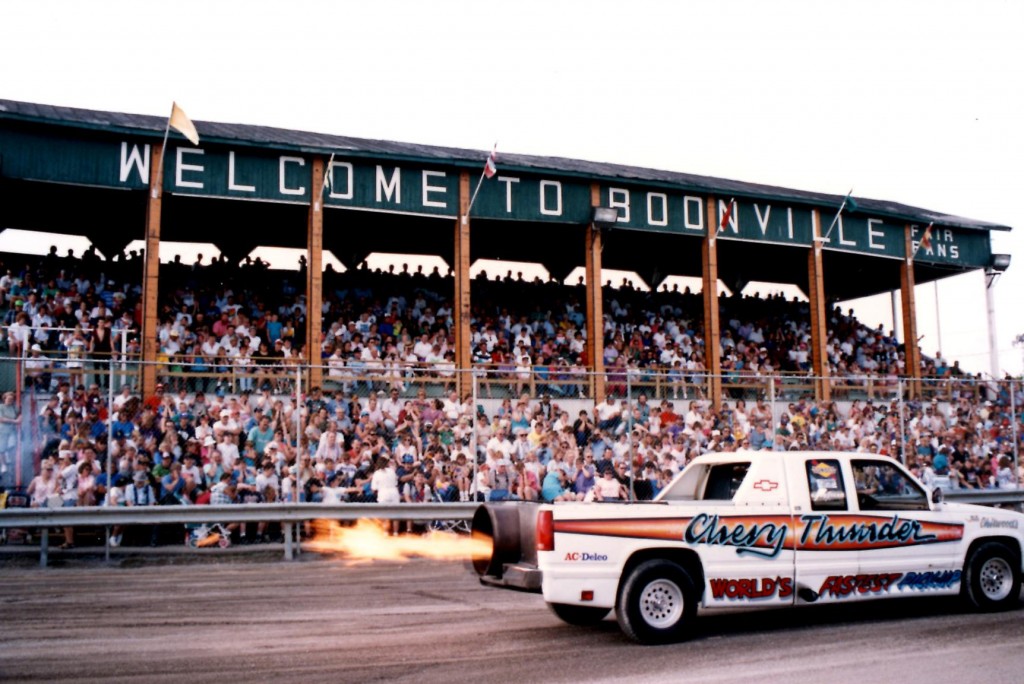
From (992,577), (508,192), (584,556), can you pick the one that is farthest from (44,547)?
(508,192)

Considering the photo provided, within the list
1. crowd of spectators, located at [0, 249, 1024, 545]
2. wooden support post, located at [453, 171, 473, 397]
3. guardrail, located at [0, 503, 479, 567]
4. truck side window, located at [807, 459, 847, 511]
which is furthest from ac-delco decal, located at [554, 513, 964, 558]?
wooden support post, located at [453, 171, 473, 397]

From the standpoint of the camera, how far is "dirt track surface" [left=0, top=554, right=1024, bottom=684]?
7.19 meters

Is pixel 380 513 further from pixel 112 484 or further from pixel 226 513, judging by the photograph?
pixel 112 484

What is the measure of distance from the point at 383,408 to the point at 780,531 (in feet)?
29.8

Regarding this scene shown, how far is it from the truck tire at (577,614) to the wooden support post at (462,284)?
13.2 m

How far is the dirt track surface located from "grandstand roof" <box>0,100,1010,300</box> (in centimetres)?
1174

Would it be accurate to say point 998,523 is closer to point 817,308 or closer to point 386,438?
point 386,438

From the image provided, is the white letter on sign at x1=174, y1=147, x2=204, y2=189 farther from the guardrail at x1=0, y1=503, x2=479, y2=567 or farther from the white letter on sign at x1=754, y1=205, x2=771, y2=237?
the white letter on sign at x1=754, y1=205, x2=771, y2=237

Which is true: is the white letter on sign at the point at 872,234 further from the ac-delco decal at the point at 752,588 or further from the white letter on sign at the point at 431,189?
the ac-delco decal at the point at 752,588

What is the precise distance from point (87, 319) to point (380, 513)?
1060 cm

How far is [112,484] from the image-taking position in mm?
14164

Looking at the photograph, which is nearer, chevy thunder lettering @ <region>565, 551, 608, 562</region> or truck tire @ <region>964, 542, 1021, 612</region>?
chevy thunder lettering @ <region>565, 551, 608, 562</region>

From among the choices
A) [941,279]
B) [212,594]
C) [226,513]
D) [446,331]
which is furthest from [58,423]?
[941,279]

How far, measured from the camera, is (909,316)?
98.9 ft
